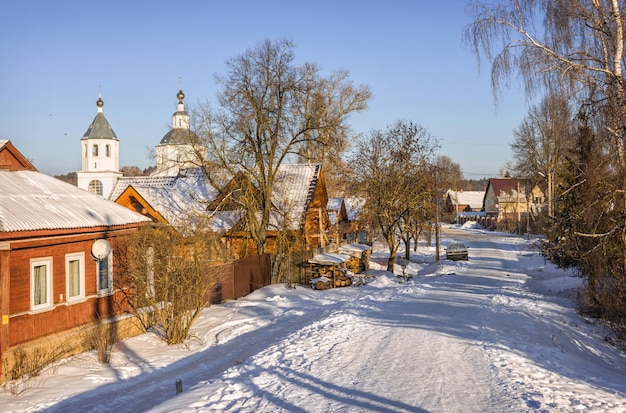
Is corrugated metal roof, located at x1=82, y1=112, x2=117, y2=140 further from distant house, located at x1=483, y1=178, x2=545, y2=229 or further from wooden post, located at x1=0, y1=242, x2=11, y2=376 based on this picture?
distant house, located at x1=483, y1=178, x2=545, y2=229

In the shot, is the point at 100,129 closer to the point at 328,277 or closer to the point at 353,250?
the point at 353,250

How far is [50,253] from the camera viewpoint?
1320cm

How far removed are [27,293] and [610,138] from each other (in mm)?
14194

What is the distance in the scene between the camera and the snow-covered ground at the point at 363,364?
8289mm

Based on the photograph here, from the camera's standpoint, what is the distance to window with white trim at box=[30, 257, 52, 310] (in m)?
12.6

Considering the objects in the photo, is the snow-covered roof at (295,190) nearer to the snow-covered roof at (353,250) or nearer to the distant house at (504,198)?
the snow-covered roof at (353,250)

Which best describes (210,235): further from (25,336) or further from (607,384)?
(607,384)

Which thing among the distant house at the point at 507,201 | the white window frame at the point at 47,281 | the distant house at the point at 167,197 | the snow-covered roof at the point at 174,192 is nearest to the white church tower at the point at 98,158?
the snow-covered roof at the point at 174,192

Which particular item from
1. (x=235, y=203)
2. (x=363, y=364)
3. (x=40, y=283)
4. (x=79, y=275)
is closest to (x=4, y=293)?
(x=40, y=283)

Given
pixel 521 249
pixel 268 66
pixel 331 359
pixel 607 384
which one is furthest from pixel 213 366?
pixel 521 249

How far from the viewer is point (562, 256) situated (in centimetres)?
2211

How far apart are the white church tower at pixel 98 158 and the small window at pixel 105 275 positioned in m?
37.9

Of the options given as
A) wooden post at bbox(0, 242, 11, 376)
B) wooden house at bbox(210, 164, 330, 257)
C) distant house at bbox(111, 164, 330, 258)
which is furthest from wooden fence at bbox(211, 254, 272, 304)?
wooden post at bbox(0, 242, 11, 376)

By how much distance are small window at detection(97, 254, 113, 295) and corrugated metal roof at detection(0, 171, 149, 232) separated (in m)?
1.14
